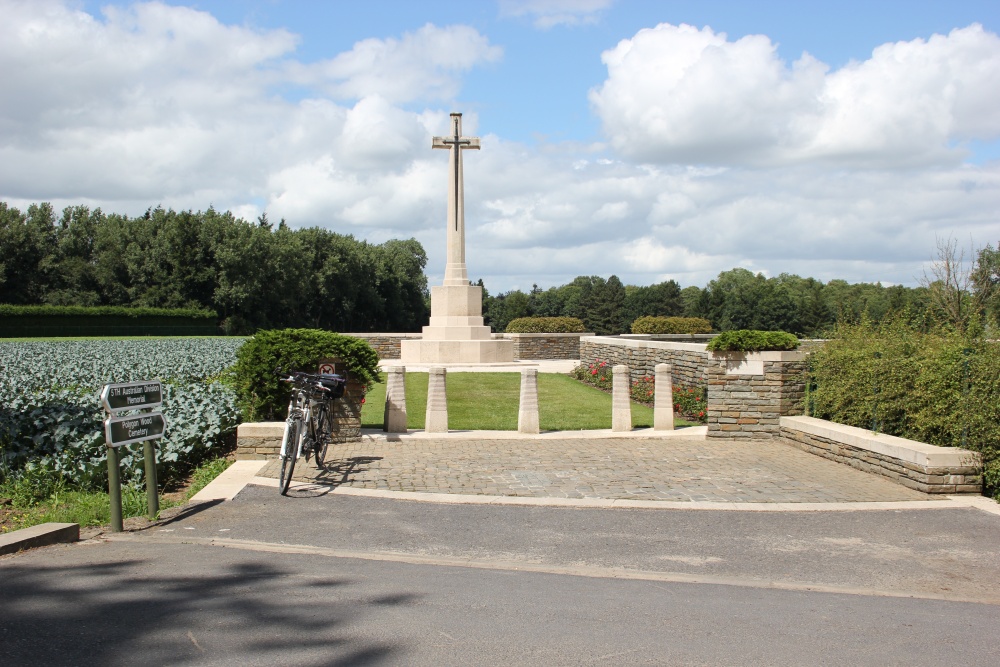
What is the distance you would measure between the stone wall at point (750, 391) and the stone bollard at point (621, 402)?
120 centimetres

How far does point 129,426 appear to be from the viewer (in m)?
6.67

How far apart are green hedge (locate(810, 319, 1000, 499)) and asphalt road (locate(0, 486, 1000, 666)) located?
1246 millimetres

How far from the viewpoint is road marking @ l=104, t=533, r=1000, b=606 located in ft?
18.1

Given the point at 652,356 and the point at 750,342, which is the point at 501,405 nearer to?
the point at 652,356

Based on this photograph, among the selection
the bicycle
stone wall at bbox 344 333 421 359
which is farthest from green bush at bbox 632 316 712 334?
the bicycle

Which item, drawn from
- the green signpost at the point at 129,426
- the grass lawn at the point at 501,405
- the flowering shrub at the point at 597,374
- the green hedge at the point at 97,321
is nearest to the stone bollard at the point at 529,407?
the grass lawn at the point at 501,405

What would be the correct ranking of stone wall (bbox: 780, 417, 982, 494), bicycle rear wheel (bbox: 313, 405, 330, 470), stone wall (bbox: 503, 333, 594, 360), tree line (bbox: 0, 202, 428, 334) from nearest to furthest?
1. stone wall (bbox: 780, 417, 982, 494)
2. bicycle rear wheel (bbox: 313, 405, 330, 470)
3. stone wall (bbox: 503, 333, 594, 360)
4. tree line (bbox: 0, 202, 428, 334)

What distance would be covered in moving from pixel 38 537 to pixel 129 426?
113 cm

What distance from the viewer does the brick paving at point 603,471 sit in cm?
841

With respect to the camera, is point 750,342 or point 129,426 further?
point 750,342

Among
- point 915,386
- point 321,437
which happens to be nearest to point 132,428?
point 321,437

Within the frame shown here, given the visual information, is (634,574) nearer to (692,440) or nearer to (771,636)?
(771,636)

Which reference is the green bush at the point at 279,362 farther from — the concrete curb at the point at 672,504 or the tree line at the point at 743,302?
the tree line at the point at 743,302

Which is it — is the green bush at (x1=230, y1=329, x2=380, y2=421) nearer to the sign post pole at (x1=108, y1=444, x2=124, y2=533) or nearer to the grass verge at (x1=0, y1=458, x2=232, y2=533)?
the grass verge at (x1=0, y1=458, x2=232, y2=533)
